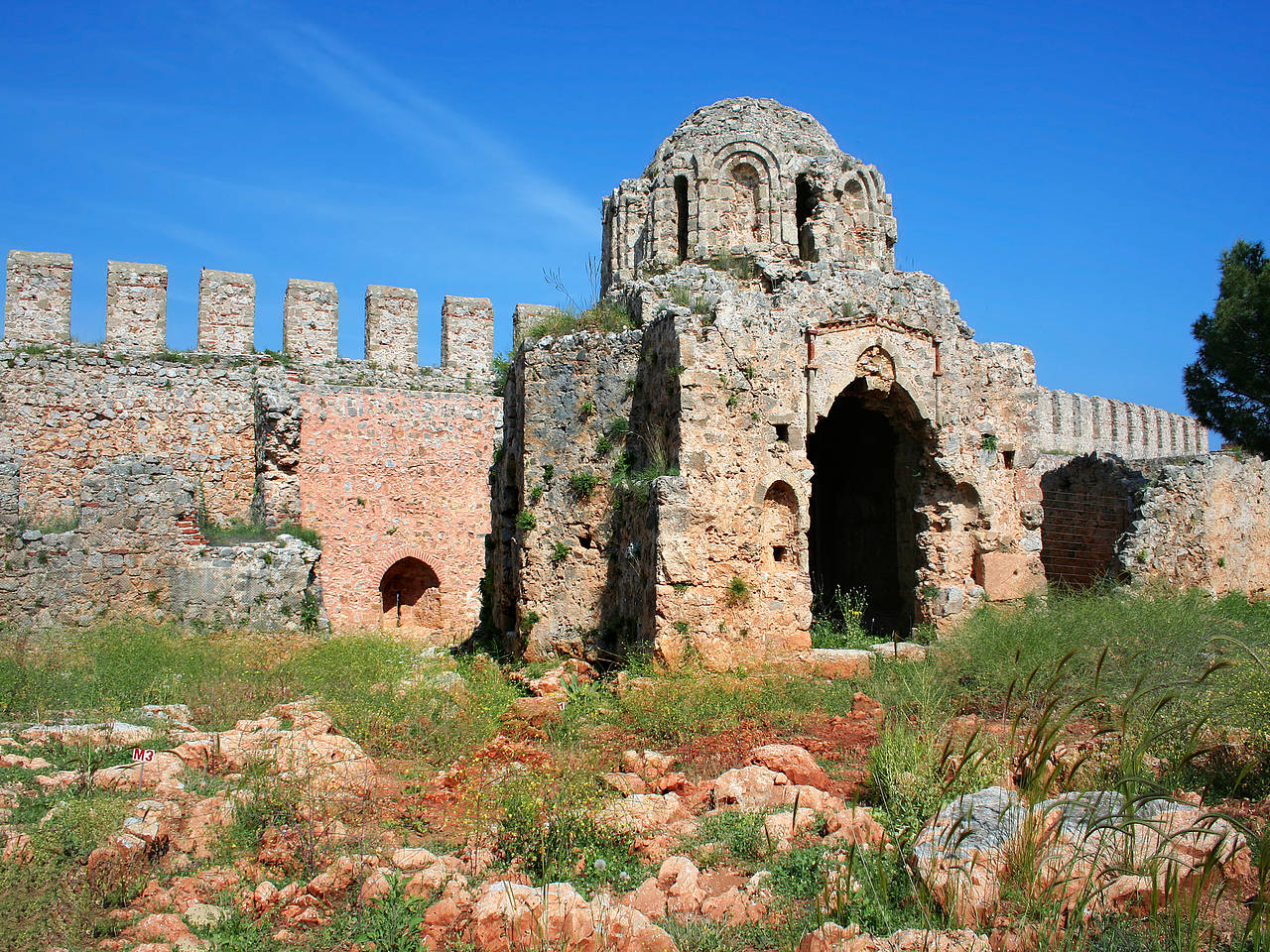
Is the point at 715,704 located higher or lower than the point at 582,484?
lower

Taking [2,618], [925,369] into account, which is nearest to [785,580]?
[925,369]

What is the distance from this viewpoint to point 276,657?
1058 centimetres

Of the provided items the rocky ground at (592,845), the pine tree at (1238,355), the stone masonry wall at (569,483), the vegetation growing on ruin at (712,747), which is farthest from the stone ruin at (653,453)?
the pine tree at (1238,355)

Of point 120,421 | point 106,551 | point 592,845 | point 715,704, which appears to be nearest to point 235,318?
point 120,421

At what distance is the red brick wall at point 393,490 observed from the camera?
59.6ft

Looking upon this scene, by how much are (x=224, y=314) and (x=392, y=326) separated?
315 centimetres

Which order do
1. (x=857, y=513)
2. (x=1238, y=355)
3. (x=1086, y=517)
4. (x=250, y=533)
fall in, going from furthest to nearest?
(x=1238, y=355)
(x=250, y=533)
(x=1086, y=517)
(x=857, y=513)

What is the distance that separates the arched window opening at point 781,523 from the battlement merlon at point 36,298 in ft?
47.3

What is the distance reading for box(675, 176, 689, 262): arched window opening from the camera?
12.8 meters

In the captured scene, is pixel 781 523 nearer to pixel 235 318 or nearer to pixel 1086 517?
pixel 1086 517

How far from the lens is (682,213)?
1291 centimetres

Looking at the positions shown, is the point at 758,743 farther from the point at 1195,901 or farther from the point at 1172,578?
the point at 1172,578

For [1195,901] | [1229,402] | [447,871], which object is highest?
[1229,402]

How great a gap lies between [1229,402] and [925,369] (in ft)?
54.2
